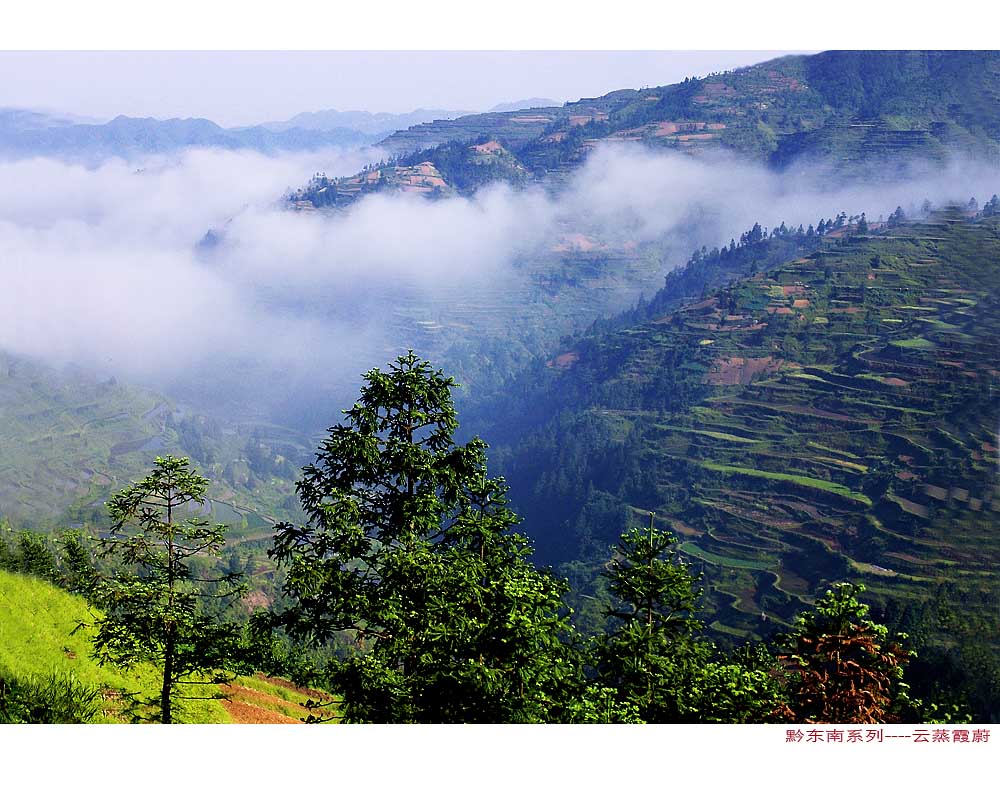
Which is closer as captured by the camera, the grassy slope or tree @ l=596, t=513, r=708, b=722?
tree @ l=596, t=513, r=708, b=722

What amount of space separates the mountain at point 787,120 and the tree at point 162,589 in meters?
95.8

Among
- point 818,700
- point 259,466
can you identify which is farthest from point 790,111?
point 818,700

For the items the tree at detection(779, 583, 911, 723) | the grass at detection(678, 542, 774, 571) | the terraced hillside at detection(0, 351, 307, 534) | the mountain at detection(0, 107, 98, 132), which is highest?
the mountain at detection(0, 107, 98, 132)

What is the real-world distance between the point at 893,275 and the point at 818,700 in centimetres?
6966

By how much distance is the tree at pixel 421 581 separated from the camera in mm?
5633

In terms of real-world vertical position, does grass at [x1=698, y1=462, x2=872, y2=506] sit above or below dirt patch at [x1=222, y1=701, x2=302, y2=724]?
below

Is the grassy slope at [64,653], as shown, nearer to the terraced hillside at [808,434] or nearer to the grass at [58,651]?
the grass at [58,651]

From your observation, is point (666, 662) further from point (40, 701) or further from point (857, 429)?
point (857, 429)

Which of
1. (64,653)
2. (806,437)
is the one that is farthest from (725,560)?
(64,653)

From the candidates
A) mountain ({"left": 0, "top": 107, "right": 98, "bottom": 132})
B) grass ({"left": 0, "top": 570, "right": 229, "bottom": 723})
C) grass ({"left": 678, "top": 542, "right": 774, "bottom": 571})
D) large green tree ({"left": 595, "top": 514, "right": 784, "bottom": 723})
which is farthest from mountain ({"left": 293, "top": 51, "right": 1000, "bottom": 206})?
grass ({"left": 0, "top": 570, "right": 229, "bottom": 723})

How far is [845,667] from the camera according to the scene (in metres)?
5.77

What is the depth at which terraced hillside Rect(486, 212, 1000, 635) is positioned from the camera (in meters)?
43.5

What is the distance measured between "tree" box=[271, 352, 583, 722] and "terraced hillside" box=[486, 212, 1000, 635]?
34.0 metres

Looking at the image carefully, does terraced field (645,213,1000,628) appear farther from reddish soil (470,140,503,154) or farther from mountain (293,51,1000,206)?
reddish soil (470,140,503,154)
